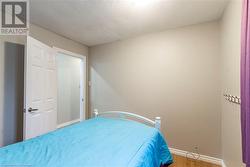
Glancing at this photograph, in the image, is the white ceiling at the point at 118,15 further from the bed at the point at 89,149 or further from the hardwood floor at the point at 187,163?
the hardwood floor at the point at 187,163

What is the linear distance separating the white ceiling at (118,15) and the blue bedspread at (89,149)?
1.62m

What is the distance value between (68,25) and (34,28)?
553mm

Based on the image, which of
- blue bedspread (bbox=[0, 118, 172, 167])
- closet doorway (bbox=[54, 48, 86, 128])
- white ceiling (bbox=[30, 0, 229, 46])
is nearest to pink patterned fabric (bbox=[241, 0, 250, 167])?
blue bedspread (bbox=[0, 118, 172, 167])

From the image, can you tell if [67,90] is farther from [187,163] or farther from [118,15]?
[187,163]

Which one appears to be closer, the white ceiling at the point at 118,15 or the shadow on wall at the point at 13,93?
the white ceiling at the point at 118,15

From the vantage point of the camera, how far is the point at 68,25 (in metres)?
2.64

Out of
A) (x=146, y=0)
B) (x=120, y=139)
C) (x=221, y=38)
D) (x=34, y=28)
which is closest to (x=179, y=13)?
(x=146, y=0)

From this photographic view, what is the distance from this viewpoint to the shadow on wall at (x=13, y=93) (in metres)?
2.23

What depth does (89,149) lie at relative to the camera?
4.49 feet

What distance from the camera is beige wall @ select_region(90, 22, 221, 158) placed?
2.57 metres

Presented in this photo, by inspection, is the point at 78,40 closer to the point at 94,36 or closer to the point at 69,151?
the point at 94,36

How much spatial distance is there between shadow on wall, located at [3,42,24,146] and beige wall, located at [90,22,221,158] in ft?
5.71

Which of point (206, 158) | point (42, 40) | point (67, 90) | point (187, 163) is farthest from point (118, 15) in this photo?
point (67, 90)

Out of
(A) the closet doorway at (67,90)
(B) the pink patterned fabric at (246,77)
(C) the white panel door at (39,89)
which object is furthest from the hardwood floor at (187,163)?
(A) the closet doorway at (67,90)
